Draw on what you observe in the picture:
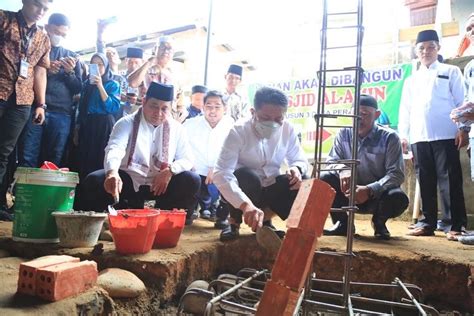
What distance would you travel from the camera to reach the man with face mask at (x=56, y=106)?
362cm

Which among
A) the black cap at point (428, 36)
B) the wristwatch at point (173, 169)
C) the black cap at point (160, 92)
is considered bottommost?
the wristwatch at point (173, 169)

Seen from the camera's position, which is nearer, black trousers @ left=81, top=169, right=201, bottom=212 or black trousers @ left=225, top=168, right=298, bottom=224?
black trousers @ left=225, top=168, right=298, bottom=224

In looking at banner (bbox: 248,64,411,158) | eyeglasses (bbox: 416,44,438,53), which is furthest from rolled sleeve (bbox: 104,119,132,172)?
eyeglasses (bbox: 416,44,438,53)

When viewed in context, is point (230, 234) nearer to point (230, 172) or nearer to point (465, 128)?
point (230, 172)

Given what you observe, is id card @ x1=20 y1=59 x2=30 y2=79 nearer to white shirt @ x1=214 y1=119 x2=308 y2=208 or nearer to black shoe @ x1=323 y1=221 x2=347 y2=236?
white shirt @ x1=214 y1=119 x2=308 y2=208

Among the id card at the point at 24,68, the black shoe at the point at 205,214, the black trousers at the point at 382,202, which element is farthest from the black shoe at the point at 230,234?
the id card at the point at 24,68

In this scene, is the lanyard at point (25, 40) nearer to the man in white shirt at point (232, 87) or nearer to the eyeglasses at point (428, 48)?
the man in white shirt at point (232, 87)

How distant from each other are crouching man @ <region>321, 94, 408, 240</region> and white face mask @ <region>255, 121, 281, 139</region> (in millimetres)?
676

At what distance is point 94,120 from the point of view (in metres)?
3.90

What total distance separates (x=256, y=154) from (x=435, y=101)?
6.72 feet

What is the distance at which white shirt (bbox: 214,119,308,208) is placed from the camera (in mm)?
2947

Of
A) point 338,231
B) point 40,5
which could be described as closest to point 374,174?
point 338,231

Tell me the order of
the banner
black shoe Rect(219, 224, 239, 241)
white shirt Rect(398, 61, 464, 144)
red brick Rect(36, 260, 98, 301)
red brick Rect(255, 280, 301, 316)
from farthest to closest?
1. the banner
2. white shirt Rect(398, 61, 464, 144)
3. black shoe Rect(219, 224, 239, 241)
4. red brick Rect(36, 260, 98, 301)
5. red brick Rect(255, 280, 301, 316)

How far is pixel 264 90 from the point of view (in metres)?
2.95
